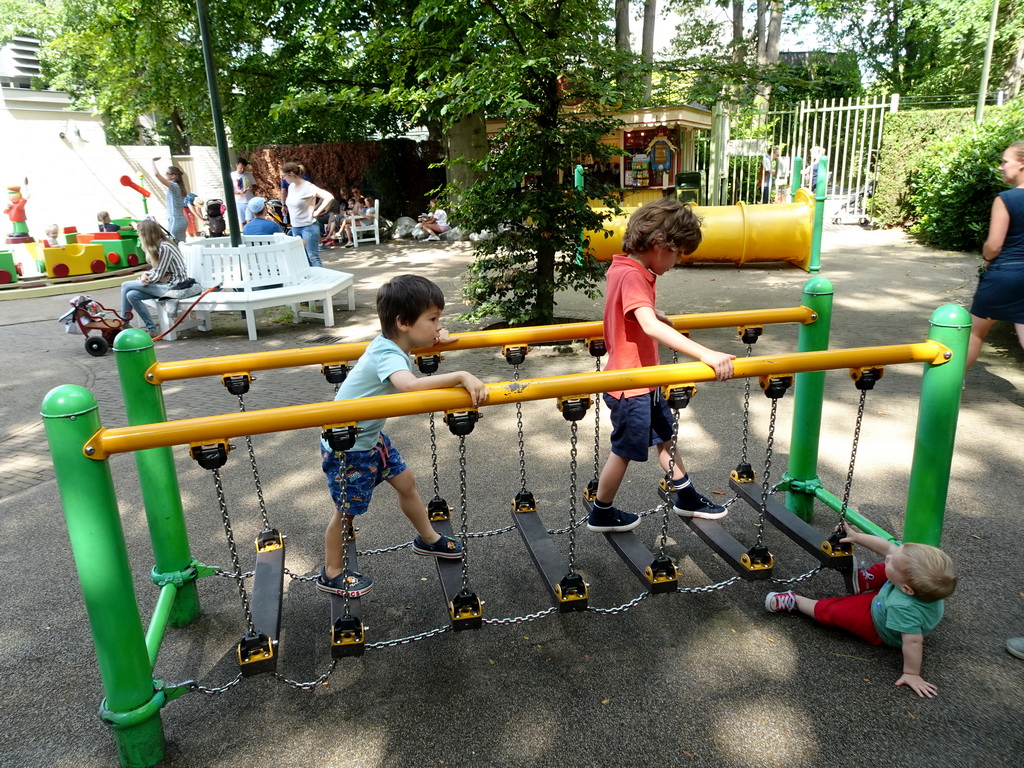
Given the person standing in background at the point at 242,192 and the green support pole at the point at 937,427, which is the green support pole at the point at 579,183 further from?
the person standing in background at the point at 242,192

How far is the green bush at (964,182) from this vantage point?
10.6 m

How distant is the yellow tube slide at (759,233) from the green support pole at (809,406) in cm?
817

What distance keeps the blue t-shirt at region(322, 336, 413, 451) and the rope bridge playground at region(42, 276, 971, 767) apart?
0.26m

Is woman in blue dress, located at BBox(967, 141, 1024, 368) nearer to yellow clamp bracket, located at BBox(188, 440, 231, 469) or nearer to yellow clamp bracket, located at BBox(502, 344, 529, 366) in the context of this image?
yellow clamp bracket, located at BBox(502, 344, 529, 366)

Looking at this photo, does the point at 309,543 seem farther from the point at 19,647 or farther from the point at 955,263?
the point at 955,263

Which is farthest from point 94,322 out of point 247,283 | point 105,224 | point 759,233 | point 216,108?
point 759,233

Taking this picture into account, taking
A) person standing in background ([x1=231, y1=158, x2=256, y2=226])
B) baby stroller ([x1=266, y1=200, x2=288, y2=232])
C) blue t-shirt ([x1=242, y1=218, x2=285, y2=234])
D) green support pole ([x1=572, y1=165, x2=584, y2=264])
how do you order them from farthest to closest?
baby stroller ([x1=266, y1=200, x2=288, y2=232])
person standing in background ([x1=231, y1=158, x2=256, y2=226])
blue t-shirt ([x1=242, y1=218, x2=285, y2=234])
green support pole ([x1=572, y1=165, x2=584, y2=264])

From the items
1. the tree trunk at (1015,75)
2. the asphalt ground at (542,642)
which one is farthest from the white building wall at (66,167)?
the tree trunk at (1015,75)

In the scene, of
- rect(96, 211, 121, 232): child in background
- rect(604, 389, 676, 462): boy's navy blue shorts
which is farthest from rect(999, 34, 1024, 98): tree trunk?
rect(604, 389, 676, 462): boy's navy blue shorts

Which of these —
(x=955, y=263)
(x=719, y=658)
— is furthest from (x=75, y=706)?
(x=955, y=263)

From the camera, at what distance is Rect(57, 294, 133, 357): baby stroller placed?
7930 millimetres

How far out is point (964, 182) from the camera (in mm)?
11312

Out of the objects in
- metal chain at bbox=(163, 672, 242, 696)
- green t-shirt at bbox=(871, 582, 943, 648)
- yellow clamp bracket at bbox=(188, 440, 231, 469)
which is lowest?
metal chain at bbox=(163, 672, 242, 696)

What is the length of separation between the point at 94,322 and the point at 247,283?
5.41ft
